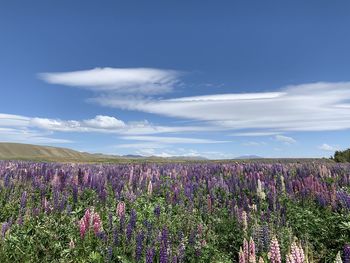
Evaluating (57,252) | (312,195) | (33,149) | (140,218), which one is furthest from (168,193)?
(33,149)

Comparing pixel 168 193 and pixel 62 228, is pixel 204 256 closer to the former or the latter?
pixel 62 228

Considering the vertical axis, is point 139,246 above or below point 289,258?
below

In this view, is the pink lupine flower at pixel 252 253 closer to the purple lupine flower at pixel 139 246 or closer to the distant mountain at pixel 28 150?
the purple lupine flower at pixel 139 246

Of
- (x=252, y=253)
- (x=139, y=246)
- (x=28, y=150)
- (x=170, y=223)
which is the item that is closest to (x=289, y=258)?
(x=252, y=253)

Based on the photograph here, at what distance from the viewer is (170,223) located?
7637mm

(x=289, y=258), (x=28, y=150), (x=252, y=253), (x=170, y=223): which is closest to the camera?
(x=289, y=258)

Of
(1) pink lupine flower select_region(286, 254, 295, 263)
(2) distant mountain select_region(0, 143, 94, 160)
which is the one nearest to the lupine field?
(1) pink lupine flower select_region(286, 254, 295, 263)

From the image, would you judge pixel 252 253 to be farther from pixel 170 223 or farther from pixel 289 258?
pixel 170 223

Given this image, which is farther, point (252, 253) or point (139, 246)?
point (139, 246)

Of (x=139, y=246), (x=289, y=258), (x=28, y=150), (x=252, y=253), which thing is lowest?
(x=139, y=246)

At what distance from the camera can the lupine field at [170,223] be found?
6.09 m

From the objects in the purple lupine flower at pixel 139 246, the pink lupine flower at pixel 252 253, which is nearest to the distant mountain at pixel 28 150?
the purple lupine flower at pixel 139 246

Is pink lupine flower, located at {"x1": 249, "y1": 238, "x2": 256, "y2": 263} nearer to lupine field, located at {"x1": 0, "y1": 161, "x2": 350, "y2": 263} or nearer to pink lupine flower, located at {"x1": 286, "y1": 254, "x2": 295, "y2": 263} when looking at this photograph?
lupine field, located at {"x1": 0, "y1": 161, "x2": 350, "y2": 263}

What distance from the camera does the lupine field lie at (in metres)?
6.09
